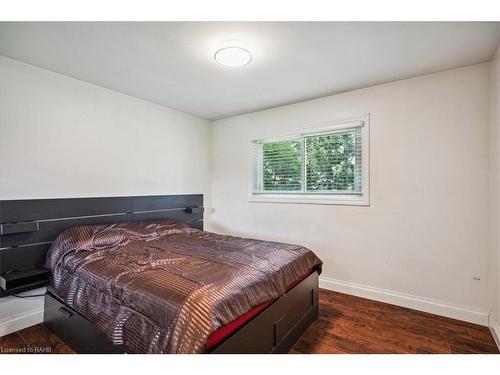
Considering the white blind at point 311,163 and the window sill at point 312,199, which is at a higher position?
the white blind at point 311,163

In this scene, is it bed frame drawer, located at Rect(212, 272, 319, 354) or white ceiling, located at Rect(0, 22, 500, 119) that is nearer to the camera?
bed frame drawer, located at Rect(212, 272, 319, 354)

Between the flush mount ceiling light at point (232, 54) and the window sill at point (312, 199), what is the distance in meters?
1.78

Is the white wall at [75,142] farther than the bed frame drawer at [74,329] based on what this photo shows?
Yes

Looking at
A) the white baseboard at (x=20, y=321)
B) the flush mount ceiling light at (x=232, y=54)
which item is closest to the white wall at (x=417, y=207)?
the flush mount ceiling light at (x=232, y=54)

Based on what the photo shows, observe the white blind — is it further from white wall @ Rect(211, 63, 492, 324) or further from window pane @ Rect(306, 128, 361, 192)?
white wall @ Rect(211, 63, 492, 324)

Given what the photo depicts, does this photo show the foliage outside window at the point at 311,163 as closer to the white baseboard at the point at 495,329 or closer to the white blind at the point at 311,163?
the white blind at the point at 311,163

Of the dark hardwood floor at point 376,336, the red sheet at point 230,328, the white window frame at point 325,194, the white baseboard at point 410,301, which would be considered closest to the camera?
the red sheet at point 230,328

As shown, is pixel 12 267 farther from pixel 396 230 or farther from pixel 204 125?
pixel 396 230

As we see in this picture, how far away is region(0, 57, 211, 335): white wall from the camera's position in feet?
7.12

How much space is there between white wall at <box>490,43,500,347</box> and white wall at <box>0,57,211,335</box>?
3418 mm

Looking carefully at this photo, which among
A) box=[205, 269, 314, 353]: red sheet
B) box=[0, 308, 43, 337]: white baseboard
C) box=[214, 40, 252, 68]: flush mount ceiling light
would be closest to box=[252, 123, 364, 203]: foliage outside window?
box=[214, 40, 252, 68]: flush mount ceiling light

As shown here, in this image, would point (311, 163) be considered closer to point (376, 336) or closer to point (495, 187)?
point (495, 187)

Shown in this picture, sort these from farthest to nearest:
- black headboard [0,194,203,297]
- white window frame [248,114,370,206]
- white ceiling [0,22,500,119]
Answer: white window frame [248,114,370,206], black headboard [0,194,203,297], white ceiling [0,22,500,119]

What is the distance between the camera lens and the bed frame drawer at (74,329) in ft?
5.31
